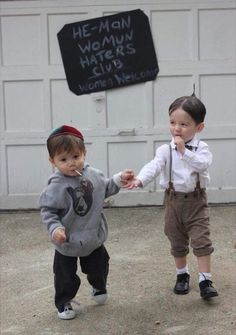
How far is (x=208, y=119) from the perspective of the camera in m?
6.12

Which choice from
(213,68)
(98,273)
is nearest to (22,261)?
(98,273)

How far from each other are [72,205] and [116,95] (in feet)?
9.56

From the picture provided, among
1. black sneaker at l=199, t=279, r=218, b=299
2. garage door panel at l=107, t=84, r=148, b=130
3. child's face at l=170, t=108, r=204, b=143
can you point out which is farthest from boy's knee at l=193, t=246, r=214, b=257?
garage door panel at l=107, t=84, r=148, b=130

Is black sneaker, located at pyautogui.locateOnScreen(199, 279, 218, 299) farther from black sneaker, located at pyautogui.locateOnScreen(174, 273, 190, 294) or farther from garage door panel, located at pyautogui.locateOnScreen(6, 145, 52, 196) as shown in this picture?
garage door panel, located at pyautogui.locateOnScreen(6, 145, 52, 196)

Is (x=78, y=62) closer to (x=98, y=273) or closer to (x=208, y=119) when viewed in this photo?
Result: (x=208, y=119)

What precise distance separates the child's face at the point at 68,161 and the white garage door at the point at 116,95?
2820 mm

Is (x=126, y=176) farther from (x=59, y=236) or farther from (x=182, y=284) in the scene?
(x=182, y=284)

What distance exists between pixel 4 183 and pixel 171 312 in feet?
10.3

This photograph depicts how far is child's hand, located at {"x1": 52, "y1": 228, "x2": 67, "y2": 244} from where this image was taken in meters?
3.18

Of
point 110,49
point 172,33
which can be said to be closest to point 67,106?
point 110,49

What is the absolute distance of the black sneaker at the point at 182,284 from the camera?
3.84 meters

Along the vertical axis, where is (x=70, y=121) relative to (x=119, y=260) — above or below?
above

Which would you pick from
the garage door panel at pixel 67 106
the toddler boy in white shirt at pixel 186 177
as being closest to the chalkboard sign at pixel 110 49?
the garage door panel at pixel 67 106

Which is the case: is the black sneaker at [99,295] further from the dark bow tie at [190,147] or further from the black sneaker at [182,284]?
the dark bow tie at [190,147]
